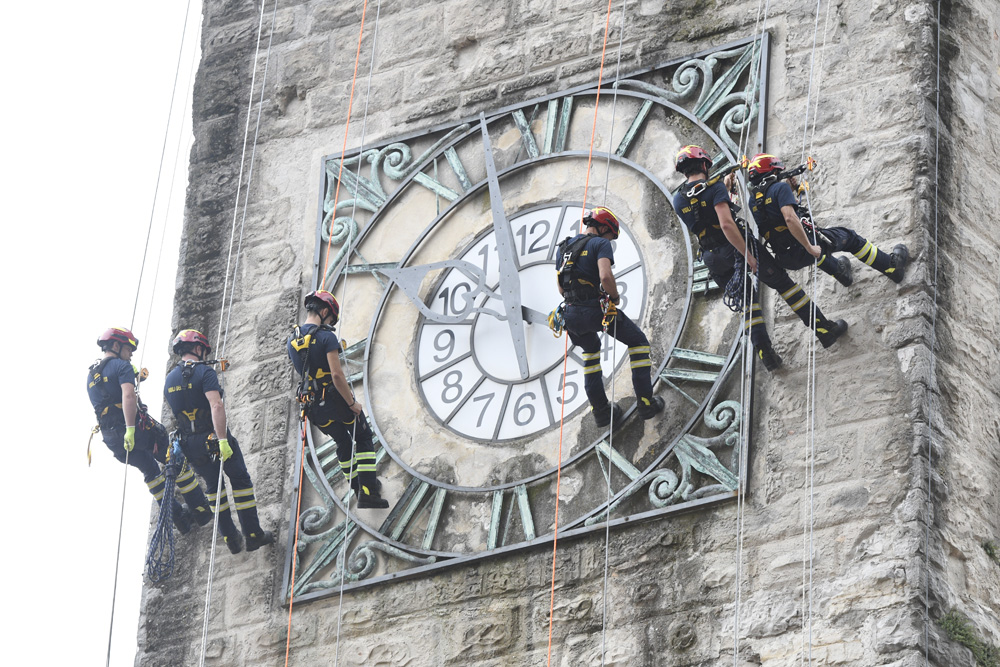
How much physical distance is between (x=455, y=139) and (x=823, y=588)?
3.71m

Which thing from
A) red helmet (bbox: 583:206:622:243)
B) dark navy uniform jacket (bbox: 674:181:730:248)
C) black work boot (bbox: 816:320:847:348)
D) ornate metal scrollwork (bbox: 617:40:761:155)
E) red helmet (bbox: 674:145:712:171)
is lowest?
black work boot (bbox: 816:320:847:348)

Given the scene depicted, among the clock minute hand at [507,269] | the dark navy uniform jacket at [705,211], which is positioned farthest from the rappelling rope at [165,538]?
the dark navy uniform jacket at [705,211]

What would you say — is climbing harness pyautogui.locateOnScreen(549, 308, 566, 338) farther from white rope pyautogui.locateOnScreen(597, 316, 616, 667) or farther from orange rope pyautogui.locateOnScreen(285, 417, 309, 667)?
orange rope pyautogui.locateOnScreen(285, 417, 309, 667)

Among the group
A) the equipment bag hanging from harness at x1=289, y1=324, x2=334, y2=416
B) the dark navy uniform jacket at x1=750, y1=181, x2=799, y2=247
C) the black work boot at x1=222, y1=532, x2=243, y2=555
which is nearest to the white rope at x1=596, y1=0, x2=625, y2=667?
the dark navy uniform jacket at x1=750, y1=181, x2=799, y2=247

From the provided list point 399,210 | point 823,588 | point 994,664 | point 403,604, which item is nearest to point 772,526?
point 823,588

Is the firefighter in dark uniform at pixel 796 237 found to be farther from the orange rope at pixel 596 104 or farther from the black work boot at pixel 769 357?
the orange rope at pixel 596 104

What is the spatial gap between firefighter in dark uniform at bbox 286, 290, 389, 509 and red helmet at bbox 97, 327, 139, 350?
1.04m

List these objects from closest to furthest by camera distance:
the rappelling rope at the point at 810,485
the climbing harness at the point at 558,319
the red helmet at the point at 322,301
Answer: the rappelling rope at the point at 810,485 < the climbing harness at the point at 558,319 < the red helmet at the point at 322,301

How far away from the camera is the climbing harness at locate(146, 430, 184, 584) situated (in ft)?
43.5

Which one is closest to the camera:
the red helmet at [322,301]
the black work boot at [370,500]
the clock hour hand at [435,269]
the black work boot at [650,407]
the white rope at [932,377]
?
the white rope at [932,377]

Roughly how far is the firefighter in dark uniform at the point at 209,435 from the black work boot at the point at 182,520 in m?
0.16

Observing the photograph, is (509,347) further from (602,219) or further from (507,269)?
(602,219)

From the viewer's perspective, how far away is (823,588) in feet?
36.6

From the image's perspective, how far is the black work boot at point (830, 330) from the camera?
1177 centimetres
